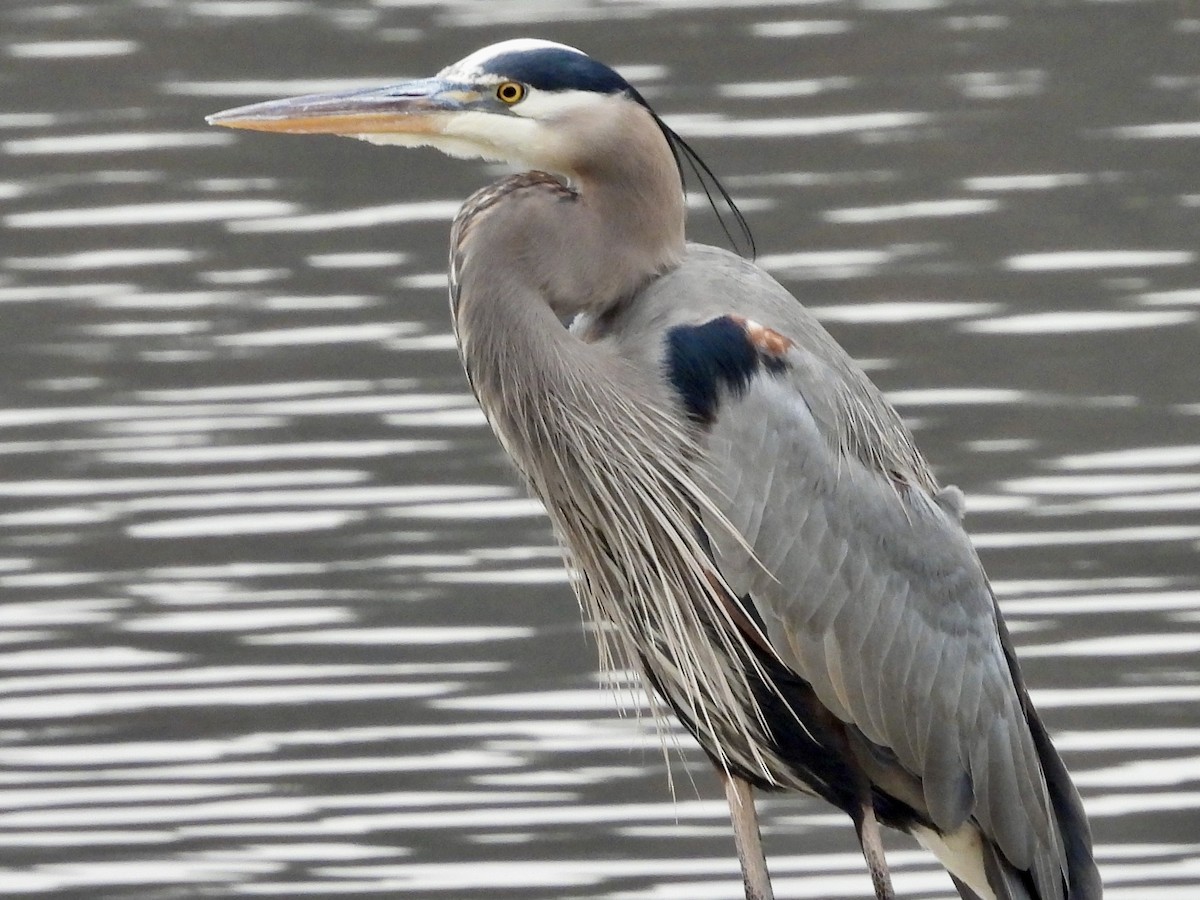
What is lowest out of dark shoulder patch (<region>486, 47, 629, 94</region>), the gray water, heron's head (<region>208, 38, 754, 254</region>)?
the gray water

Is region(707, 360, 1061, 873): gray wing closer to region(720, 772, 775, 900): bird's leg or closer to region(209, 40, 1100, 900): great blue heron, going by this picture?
region(209, 40, 1100, 900): great blue heron

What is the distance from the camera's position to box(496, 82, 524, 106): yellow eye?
548 cm

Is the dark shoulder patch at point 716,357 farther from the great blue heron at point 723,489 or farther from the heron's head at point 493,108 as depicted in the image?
the heron's head at point 493,108

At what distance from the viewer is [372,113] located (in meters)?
5.48

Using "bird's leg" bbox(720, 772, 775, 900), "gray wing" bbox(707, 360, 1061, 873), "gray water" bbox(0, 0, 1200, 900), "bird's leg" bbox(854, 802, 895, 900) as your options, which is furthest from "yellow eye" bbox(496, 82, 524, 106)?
"gray water" bbox(0, 0, 1200, 900)

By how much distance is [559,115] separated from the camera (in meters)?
5.49

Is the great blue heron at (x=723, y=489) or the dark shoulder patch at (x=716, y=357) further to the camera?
the dark shoulder patch at (x=716, y=357)

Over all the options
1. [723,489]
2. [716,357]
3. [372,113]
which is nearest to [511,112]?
[372,113]

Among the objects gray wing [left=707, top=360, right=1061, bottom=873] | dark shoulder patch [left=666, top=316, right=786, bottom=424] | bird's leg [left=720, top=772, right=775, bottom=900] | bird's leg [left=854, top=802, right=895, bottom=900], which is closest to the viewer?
dark shoulder patch [left=666, top=316, right=786, bottom=424]

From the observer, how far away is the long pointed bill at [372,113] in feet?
18.0

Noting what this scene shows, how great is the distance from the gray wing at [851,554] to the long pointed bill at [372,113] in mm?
562

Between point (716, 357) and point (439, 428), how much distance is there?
10.9 ft

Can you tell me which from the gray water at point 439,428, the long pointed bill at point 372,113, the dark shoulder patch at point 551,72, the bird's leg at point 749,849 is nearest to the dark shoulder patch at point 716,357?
the dark shoulder patch at point 551,72

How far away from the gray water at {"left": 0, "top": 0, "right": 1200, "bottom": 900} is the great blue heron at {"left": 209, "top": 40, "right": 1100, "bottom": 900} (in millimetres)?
579
